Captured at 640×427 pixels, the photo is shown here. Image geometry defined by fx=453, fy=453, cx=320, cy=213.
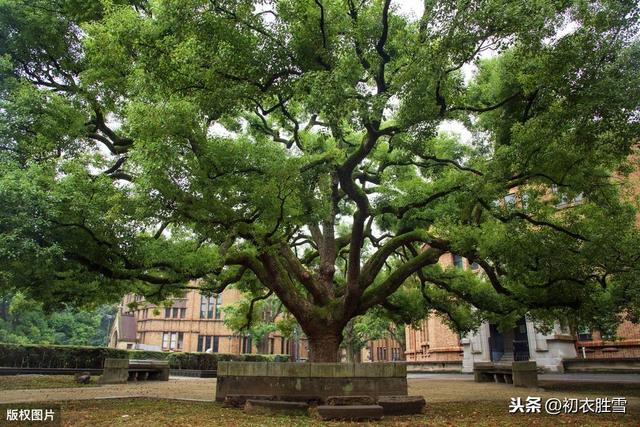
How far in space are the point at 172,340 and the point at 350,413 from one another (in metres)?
46.0

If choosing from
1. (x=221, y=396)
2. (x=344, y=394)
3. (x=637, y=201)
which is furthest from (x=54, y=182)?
Result: (x=637, y=201)

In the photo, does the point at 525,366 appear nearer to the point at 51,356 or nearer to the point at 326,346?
the point at 326,346

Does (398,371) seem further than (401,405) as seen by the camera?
Yes

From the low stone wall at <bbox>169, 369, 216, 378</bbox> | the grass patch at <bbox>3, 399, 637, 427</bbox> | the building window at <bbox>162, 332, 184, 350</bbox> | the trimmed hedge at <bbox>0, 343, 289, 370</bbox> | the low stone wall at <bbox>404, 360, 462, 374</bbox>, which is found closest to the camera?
the grass patch at <bbox>3, 399, 637, 427</bbox>

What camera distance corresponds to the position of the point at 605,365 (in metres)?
19.4

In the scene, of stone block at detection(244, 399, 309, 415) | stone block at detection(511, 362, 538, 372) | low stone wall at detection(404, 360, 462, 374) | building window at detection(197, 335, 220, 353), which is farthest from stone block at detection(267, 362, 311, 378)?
building window at detection(197, 335, 220, 353)

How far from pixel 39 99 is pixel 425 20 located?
7646 mm

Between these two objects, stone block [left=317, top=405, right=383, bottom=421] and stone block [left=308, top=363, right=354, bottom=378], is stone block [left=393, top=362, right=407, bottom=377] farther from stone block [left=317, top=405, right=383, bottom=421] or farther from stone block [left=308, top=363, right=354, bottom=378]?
stone block [left=317, top=405, right=383, bottom=421]

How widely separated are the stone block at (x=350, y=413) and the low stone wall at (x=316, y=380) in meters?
1.47

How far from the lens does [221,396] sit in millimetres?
9391

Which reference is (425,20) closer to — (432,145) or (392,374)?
(432,145)

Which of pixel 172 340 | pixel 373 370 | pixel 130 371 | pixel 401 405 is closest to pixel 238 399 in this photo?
pixel 373 370

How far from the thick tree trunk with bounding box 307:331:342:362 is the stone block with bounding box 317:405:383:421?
455 centimetres

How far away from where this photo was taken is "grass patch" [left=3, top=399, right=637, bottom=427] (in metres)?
6.95
